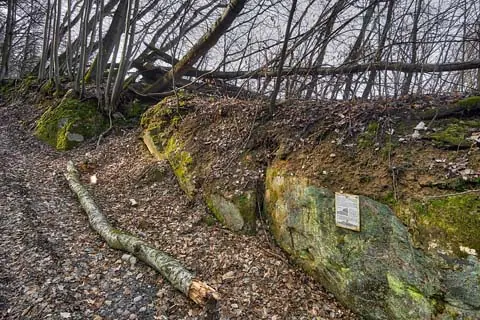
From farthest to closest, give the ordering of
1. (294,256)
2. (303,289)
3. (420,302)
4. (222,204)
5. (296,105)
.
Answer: (296,105) → (222,204) → (294,256) → (303,289) → (420,302)

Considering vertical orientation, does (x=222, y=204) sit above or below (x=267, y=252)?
above

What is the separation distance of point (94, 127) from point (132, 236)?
16.3 feet

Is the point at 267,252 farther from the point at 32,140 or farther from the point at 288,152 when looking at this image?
the point at 32,140

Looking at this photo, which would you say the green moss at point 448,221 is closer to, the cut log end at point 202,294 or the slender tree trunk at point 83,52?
the cut log end at point 202,294

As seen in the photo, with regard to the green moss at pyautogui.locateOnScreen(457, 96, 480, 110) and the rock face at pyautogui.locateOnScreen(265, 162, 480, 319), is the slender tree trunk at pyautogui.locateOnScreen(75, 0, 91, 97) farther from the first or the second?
the green moss at pyautogui.locateOnScreen(457, 96, 480, 110)

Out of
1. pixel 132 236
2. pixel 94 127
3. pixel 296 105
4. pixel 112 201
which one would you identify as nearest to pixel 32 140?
pixel 94 127

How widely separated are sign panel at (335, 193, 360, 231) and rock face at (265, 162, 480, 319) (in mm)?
52

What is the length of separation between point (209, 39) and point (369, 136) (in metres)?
3.36

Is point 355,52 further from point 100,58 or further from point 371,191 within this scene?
point 100,58

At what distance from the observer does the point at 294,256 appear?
300 cm

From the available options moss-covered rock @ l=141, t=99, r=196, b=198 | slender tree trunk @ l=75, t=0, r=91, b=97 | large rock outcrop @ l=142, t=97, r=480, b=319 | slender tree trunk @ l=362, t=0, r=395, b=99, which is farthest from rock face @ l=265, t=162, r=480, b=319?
slender tree trunk @ l=75, t=0, r=91, b=97

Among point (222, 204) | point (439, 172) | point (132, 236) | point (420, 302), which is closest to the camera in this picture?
point (420, 302)

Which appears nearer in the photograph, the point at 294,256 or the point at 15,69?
the point at 294,256

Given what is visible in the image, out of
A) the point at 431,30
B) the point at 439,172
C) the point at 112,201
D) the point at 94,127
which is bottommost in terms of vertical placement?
the point at 112,201
